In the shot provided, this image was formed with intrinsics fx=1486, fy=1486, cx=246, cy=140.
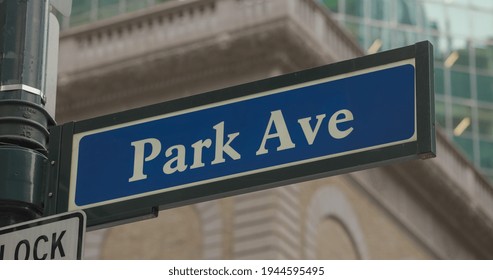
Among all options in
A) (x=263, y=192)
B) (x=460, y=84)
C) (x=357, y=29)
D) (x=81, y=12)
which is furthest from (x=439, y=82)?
(x=263, y=192)

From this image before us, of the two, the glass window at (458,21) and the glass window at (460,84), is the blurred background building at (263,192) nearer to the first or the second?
the glass window at (460,84)

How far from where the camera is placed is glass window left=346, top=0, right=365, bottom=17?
5016 cm

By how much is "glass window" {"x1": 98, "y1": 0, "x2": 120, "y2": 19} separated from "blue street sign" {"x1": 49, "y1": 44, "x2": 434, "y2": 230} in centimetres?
3972

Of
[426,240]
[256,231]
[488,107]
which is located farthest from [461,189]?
[488,107]

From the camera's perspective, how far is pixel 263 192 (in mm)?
26641

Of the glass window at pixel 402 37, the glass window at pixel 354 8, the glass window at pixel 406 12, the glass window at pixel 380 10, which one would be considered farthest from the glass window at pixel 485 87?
the glass window at pixel 354 8

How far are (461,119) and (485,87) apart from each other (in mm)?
1712

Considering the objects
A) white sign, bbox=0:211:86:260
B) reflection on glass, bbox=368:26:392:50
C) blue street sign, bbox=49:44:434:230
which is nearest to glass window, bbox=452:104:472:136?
reflection on glass, bbox=368:26:392:50

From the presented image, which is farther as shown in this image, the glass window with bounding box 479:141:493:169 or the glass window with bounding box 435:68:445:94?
the glass window with bounding box 435:68:445:94

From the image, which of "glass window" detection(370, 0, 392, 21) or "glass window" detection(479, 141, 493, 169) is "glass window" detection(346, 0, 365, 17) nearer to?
"glass window" detection(370, 0, 392, 21)

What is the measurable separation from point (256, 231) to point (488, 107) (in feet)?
85.8

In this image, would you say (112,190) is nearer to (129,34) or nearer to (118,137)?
(118,137)

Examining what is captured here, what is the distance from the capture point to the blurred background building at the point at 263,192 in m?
26.8

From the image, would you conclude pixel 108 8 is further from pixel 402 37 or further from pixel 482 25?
pixel 482 25
